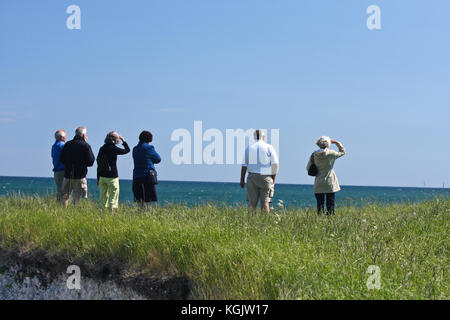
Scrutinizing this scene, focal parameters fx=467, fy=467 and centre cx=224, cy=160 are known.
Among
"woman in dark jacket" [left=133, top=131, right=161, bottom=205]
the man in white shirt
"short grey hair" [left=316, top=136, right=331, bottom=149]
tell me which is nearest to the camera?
the man in white shirt

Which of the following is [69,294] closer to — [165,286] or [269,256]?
[165,286]

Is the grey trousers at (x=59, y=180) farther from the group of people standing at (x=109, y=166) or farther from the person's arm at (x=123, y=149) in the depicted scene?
the person's arm at (x=123, y=149)

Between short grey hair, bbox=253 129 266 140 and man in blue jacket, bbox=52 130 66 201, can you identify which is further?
man in blue jacket, bbox=52 130 66 201

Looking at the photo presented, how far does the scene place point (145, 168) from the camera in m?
10.5

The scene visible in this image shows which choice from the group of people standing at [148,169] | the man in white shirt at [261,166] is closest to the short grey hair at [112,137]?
the group of people standing at [148,169]

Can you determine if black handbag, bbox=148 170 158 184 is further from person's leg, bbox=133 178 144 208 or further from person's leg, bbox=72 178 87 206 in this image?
person's leg, bbox=72 178 87 206

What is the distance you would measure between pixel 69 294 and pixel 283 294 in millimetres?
3424

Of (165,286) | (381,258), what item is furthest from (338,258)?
(165,286)

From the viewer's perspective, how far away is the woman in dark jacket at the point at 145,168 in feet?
34.2

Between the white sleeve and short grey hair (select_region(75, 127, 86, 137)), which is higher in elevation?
short grey hair (select_region(75, 127, 86, 137))

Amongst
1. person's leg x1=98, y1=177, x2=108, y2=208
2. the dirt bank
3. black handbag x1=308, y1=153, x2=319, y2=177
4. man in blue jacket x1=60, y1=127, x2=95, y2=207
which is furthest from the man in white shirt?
the dirt bank

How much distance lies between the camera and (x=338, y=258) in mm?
5723

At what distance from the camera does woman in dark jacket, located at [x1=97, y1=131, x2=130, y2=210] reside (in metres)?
10.5

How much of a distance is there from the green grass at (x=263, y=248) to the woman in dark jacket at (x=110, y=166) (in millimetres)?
966
